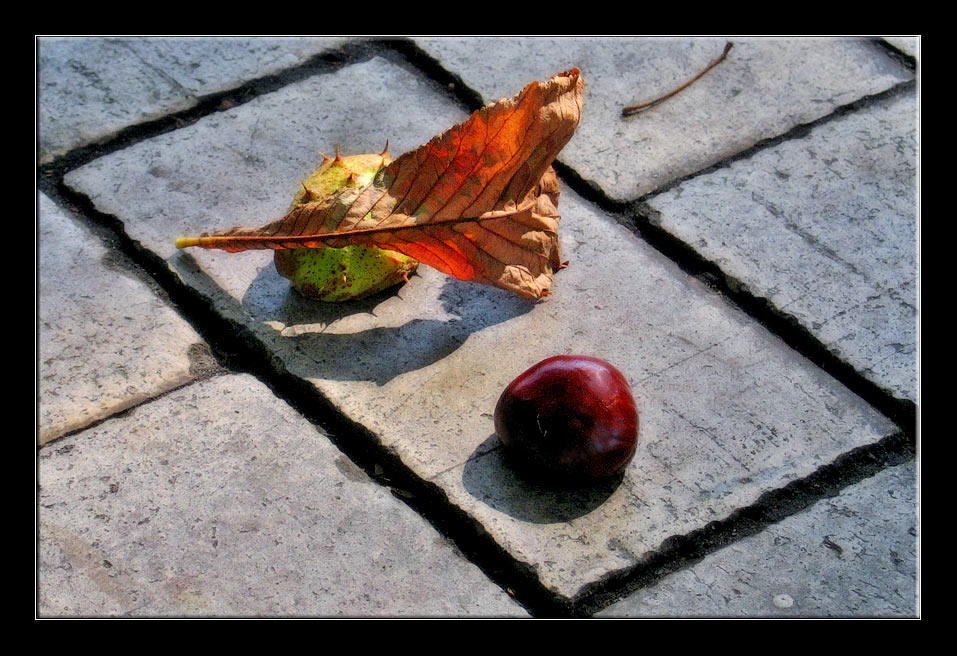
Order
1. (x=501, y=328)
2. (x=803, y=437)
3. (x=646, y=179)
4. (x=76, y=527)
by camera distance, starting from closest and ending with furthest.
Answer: (x=76, y=527) < (x=803, y=437) < (x=501, y=328) < (x=646, y=179)

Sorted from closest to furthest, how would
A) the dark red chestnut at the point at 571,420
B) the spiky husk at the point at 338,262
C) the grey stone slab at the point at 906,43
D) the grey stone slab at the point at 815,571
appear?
the grey stone slab at the point at 815,571
the dark red chestnut at the point at 571,420
the spiky husk at the point at 338,262
the grey stone slab at the point at 906,43

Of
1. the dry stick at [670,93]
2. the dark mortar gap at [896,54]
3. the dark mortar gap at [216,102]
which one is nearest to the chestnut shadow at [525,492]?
the dry stick at [670,93]

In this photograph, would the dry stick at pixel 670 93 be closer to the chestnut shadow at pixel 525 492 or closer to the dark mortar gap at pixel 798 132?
the dark mortar gap at pixel 798 132

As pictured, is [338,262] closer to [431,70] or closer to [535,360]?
[535,360]

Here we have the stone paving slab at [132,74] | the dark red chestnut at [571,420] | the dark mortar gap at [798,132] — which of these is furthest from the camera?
the stone paving slab at [132,74]

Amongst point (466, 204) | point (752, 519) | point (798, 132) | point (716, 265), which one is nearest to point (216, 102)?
point (466, 204)

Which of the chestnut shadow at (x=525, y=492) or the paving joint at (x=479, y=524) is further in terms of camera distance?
the chestnut shadow at (x=525, y=492)

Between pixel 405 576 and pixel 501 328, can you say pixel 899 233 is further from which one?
pixel 405 576
